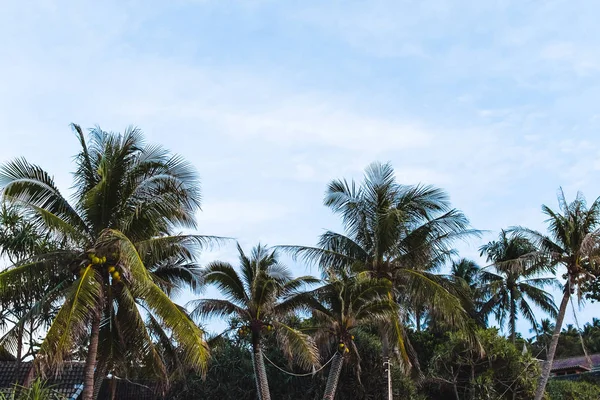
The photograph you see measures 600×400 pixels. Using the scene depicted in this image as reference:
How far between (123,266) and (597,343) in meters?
44.0

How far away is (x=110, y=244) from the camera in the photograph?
14.0 meters

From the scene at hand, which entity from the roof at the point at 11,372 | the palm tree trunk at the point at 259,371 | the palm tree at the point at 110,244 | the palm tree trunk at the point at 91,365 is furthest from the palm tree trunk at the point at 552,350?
the roof at the point at 11,372

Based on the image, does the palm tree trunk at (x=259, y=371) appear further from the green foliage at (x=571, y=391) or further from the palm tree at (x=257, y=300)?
the green foliage at (x=571, y=391)

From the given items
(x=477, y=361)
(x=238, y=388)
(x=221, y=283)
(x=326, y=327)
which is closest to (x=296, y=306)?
(x=326, y=327)

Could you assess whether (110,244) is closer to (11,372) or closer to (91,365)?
(91,365)

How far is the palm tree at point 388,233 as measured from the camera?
827 inches

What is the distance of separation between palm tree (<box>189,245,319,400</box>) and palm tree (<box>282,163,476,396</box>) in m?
1.51

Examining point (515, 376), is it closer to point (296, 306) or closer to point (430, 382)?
point (430, 382)

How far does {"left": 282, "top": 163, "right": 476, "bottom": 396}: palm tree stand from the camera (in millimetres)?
21000

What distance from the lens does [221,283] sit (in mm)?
20094

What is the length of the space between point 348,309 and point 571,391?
1321 centimetres

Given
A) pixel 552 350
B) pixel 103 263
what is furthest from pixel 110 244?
pixel 552 350

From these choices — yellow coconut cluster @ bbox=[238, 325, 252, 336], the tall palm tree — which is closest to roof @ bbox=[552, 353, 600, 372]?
the tall palm tree

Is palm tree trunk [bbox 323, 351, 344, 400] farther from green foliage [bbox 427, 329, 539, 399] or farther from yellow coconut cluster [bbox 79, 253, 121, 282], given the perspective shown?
yellow coconut cluster [bbox 79, 253, 121, 282]
